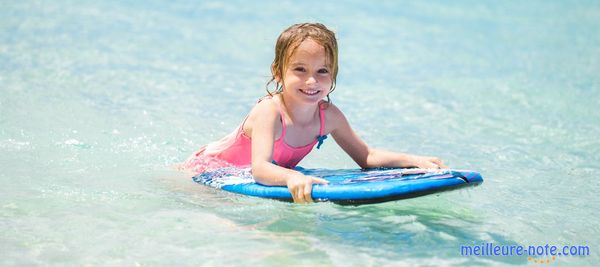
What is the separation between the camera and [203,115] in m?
5.84

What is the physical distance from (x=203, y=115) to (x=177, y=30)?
12.4 ft

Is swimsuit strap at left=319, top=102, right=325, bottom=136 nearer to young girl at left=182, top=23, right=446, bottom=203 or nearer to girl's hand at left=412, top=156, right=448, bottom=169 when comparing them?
young girl at left=182, top=23, right=446, bottom=203

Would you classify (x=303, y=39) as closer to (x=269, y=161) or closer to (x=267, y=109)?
(x=267, y=109)

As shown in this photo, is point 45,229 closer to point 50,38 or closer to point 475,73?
point 50,38

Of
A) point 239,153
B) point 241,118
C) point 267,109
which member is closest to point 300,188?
point 267,109

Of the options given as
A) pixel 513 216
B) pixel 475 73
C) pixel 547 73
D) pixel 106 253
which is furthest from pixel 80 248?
pixel 547 73

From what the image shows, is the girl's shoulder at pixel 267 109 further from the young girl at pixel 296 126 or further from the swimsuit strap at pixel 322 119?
the swimsuit strap at pixel 322 119

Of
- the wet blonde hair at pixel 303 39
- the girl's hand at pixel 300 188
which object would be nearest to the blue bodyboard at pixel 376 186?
the girl's hand at pixel 300 188

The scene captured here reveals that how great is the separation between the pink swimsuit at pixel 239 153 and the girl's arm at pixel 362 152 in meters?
0.10

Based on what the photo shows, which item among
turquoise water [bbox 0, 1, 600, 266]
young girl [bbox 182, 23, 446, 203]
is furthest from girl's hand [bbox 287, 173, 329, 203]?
turquoise water [bbox 0, 1, 600, 266]

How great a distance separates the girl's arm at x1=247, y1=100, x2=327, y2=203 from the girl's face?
151 millimetres

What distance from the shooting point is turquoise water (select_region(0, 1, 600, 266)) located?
3182 mm

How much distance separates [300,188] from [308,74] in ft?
2.13

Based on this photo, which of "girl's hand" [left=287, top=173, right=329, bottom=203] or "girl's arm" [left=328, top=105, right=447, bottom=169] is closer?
"girl's hand" [left=287, top=173, right=329, bottom=203]
